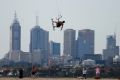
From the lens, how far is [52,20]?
164ft

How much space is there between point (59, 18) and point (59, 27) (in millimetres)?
835

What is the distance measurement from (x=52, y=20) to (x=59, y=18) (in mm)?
757

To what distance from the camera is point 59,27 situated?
164ft

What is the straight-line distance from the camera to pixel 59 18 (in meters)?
50.2

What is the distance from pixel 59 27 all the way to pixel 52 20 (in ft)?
2.87
